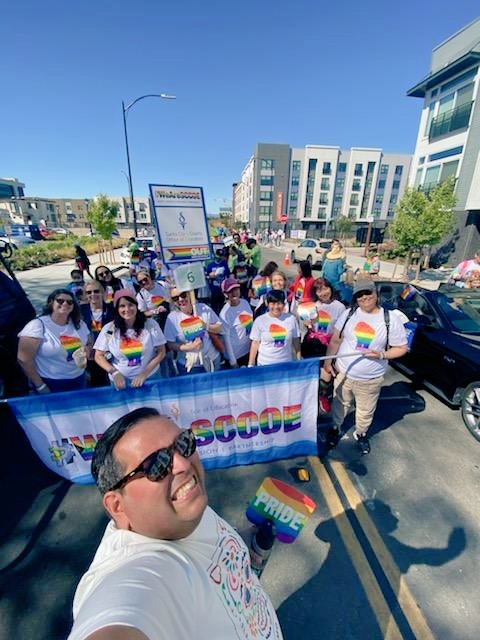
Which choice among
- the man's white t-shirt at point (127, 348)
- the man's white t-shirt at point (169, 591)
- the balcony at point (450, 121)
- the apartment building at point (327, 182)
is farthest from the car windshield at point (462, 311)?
the apartment building at point (327, 182)

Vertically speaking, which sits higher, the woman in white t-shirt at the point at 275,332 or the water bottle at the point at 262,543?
the woman in white t-shirt at the point at 275,332

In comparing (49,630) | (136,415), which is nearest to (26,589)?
(49,630)

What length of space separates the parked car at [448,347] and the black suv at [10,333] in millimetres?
6352

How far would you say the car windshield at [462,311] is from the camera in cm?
440

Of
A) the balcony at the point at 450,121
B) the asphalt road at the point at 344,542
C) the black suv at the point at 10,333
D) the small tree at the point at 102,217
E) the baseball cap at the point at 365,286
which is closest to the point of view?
the asphalt road at the point at 344,542

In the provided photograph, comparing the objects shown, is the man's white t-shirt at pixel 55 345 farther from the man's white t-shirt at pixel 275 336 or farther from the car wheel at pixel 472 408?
the car wheel at pixel 472 408

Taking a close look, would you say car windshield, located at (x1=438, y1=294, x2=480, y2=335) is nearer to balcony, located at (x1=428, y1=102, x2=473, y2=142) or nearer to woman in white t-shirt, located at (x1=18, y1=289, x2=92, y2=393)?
woman in white t-shirt, located at (x1=18, y1=289, x2=92, y2=393)

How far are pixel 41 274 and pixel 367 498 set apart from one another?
18797 mm

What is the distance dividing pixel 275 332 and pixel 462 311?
10.7ft

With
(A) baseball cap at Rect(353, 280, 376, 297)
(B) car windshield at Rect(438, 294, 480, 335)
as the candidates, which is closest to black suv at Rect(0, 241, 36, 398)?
(A) baseball cap at Rect(353, 280, 376, 297)

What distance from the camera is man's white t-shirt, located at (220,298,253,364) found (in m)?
4.39

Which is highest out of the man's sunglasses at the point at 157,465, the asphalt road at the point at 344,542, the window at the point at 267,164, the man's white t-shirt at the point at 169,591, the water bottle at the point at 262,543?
the window at the point at 267,164

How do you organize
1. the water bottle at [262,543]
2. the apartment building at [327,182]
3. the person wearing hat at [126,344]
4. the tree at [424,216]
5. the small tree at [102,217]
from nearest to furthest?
1. the water bottle at [262,543]
2. the person wearing hat at [126,344]
3. the tree at [424,216]
4. the small tree at [102,217]
5. the apartment building at [327,182]

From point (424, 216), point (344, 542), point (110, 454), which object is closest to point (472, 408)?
point (344, 542)
